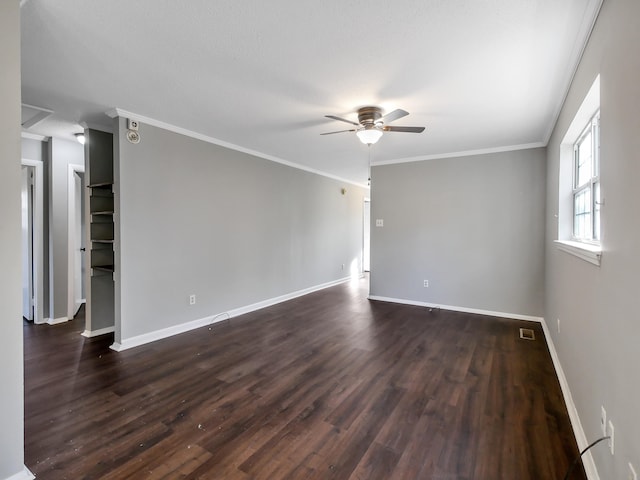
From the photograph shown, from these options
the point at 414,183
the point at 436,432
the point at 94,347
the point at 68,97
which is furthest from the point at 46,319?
the point at 414,183

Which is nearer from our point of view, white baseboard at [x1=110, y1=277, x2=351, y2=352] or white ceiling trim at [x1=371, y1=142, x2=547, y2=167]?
white baseboard at [x1=110, y1=277, x2=351, y2=352]

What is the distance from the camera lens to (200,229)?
13.1 ft

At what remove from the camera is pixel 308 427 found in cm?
203

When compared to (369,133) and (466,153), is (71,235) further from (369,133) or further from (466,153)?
(466,153)

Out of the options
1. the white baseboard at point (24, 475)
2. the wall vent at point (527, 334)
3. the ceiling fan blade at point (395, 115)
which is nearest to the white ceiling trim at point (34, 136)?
the white baseboard at point (24, 475)

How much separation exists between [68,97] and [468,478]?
13.8ft

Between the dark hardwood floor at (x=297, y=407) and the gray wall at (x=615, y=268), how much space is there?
1.64 ft

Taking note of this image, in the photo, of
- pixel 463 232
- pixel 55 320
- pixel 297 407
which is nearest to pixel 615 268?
pixel 297 407

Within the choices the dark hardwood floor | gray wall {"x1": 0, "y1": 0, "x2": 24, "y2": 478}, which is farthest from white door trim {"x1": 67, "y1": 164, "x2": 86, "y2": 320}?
gray wall {"x1": 0, "y1": 0, "x2": 24, "y2": 478}

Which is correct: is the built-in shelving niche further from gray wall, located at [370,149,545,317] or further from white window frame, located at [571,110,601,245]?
white window frame, located at [571,110,601,245]

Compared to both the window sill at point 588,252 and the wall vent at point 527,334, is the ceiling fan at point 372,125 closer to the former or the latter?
the window sill at point 588,252

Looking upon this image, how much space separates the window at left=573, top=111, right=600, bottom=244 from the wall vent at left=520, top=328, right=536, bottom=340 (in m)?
1.40

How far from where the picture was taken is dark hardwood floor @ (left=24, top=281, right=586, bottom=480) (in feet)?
5.62

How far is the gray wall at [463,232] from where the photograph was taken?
14.2 ft
